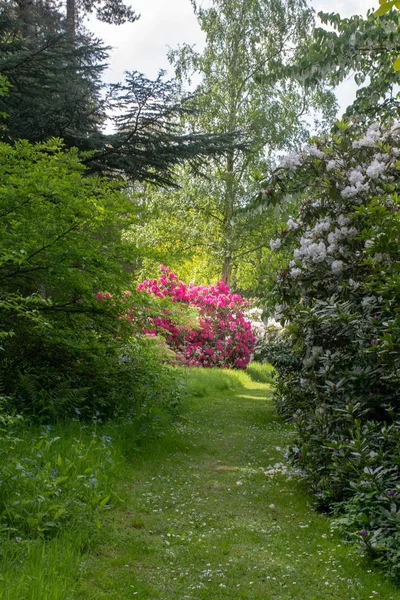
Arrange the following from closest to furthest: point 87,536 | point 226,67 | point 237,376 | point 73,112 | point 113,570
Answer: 1. point 113,570
2. point 87,536
3. point 73,112
4. point 237,376
5. point 226,67

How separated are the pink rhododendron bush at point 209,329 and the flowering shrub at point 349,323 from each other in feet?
21.9

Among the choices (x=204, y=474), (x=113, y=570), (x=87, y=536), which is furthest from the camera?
(x=204, y=474)

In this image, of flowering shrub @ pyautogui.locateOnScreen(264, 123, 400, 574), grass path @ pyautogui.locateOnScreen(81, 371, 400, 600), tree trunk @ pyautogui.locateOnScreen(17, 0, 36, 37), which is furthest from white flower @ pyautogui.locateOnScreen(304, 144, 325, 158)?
tree trunk @ pyautogui.locateOnScreen(17, 0, 36, 37)

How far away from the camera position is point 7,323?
5.66m

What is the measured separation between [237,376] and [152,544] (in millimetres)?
8657

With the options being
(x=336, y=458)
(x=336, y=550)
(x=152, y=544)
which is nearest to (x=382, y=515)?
(x=336, y=550)

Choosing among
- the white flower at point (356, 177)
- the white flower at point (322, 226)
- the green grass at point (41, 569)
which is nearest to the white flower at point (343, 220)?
the white flower at point (322, 226)

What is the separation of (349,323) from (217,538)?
6.79 feet

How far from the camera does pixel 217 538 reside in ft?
12.7

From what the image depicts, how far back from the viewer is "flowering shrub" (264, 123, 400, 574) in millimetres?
3912

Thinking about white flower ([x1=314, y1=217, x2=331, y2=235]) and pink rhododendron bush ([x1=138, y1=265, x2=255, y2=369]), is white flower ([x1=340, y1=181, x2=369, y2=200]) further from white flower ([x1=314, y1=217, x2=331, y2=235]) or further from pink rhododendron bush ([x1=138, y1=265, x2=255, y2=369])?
pink rhododendron bush ([x1=138, y1=265, x2=255, y2=369])

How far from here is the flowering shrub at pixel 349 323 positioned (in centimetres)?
Answer: 391

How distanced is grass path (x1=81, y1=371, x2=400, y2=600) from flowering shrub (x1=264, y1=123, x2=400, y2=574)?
0.92 feet

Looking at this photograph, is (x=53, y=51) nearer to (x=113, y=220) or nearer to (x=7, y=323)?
(x=113, y=220)
